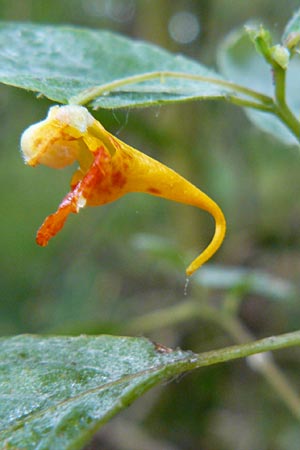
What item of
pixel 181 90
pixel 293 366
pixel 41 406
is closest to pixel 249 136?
pixel 293 366

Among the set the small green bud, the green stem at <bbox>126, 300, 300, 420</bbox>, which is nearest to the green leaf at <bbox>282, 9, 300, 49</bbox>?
the small green bud

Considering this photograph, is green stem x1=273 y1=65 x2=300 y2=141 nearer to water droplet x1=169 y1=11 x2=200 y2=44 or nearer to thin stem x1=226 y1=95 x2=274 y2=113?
thin stem x1=226 y1=95 x2=274 y2=113

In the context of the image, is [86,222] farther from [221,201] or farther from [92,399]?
[92,399]

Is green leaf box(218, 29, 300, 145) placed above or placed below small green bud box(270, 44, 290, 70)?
below

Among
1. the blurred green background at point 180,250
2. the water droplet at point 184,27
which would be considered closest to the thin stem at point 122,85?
the blurred green background at point 180,250

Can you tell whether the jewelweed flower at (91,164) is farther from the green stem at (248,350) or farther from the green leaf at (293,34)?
the green leaf at (293,34)
